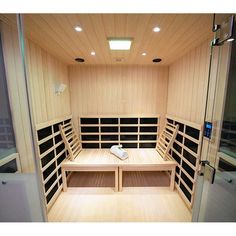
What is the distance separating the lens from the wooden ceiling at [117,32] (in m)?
1.09

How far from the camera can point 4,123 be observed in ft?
3.57

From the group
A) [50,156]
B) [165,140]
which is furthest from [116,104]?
[50,156]

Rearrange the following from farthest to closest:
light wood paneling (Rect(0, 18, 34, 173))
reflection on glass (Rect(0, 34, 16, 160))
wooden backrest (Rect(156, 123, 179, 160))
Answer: wooden backrest (Rect(156, 123, 179, 160)), reflection on glass (Rect(0, 34, 16, 160)), light wood paneling (Rect(0, 18, 34, 173))

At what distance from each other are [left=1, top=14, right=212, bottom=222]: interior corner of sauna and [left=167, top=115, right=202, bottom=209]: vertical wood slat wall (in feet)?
0.05

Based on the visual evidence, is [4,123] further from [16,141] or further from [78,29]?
[78,29]

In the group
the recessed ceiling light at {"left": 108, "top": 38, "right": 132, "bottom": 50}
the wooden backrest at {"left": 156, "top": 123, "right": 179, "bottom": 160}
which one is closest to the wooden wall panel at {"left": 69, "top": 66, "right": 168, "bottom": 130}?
the wooden backrest at {"left": 156, "top": 123, "right": 179, "bottom": 160}

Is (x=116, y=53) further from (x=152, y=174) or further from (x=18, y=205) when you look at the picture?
(x=152, y=174)

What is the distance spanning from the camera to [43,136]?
175 centimetres

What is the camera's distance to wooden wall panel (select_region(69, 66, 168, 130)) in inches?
104

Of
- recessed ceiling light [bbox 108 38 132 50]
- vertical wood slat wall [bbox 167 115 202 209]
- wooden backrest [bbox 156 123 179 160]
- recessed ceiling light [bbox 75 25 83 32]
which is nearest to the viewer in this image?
recessed ceiling light [bbox 75 25 83 32]

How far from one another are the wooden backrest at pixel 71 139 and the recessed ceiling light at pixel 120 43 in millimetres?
1614

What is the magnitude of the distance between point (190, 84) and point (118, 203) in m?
2.22

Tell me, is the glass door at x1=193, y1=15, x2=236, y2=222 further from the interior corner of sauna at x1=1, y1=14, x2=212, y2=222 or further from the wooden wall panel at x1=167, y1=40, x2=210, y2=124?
the wooden wall panel at x1=167, y1=40, x2=210, y2=124
